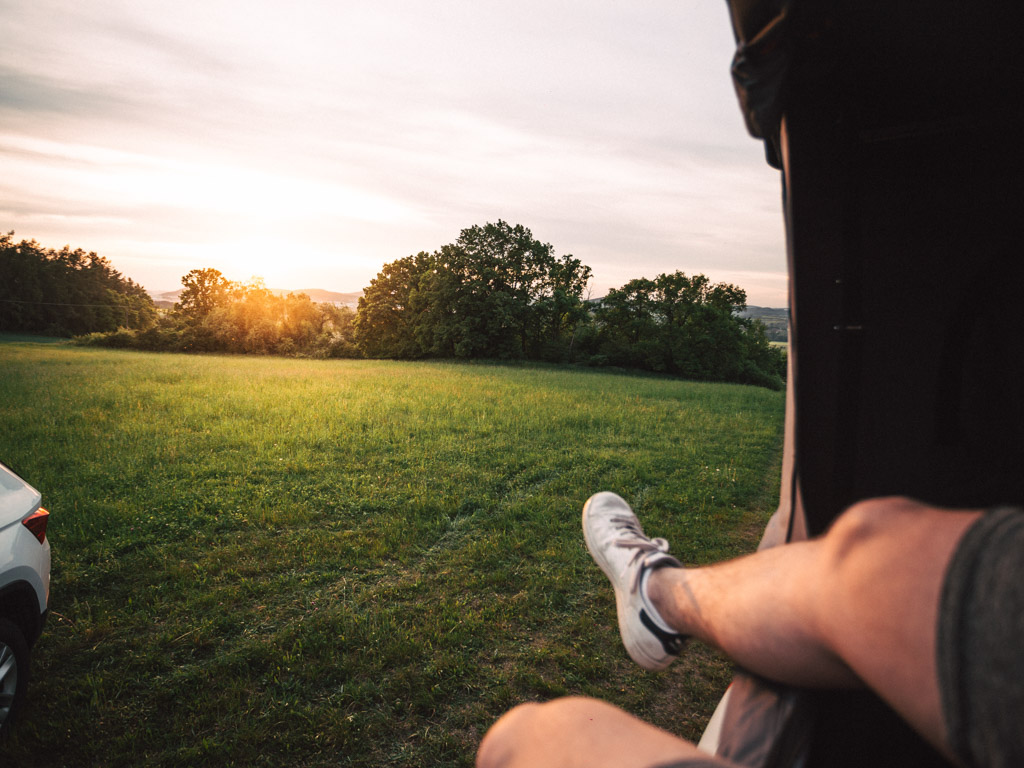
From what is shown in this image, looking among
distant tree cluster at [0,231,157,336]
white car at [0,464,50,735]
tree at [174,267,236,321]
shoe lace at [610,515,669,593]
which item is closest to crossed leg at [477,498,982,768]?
shoe lace at [610,515,669,593]

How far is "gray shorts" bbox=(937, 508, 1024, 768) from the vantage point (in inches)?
22.0

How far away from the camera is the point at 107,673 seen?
2477mm

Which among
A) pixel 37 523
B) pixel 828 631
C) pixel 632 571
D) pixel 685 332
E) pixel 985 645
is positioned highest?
pixel 685 332

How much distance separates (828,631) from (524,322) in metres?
32.1

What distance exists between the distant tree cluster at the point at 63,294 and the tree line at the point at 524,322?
5.47 feet

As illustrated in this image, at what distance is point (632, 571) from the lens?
1586mm

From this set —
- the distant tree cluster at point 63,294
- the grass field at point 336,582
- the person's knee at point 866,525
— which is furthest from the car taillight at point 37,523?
the distant tree cluster at point 63,294

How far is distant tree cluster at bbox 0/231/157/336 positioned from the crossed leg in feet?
118

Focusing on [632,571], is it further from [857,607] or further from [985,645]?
[985,645]

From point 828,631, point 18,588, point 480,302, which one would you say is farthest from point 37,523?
point 480,302

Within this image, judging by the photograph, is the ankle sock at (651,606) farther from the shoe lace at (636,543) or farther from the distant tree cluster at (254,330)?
the distant tree cluster at (254,330)

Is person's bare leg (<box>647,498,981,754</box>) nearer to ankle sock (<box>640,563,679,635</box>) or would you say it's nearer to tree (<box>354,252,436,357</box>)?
ankle sock (<box>640,563,679,635</box>)

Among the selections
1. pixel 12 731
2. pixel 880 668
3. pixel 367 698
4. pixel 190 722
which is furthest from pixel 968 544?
pixel 12 731

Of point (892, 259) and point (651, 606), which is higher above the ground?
point (892, 259)
